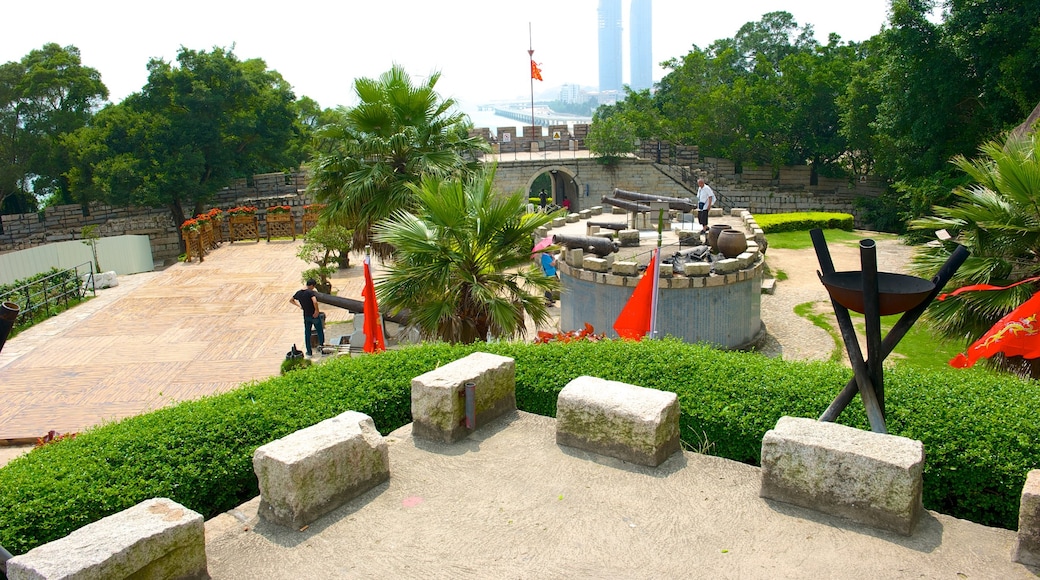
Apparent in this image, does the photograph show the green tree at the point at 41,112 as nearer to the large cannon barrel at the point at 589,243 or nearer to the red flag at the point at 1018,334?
the large cannon barrel at the point at 589,243

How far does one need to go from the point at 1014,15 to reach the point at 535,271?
59.5ft

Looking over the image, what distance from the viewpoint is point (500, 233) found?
356 inches

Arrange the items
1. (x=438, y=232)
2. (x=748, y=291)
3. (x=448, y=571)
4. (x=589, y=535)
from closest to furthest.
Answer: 1. (x=448, y=571)
2. (x=589, y=535)
3. (x=438, y=232)
4. (x=748, y=291)

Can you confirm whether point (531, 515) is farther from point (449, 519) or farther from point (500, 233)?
point (500, 233)

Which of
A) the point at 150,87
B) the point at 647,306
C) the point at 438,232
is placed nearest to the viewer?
the point at 438,232

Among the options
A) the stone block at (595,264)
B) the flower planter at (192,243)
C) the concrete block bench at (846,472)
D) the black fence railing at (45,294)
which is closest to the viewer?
the concrete block bench at (846,472)

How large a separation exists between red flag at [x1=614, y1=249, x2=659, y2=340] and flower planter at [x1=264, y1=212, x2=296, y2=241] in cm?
1773

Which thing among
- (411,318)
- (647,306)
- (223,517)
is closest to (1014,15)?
(647,306)

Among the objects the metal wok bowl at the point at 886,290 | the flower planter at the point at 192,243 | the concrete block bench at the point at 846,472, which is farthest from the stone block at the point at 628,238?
the flower planter at the point at 192,243

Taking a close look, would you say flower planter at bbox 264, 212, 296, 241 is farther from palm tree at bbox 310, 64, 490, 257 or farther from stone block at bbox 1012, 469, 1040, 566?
stone block at bbox 1012, 469, 1040, 566

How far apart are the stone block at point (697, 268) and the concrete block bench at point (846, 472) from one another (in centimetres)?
713

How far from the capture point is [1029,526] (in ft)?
13.8

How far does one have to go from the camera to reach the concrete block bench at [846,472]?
14.8 feet

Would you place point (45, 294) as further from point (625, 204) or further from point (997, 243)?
point (997, 243)
